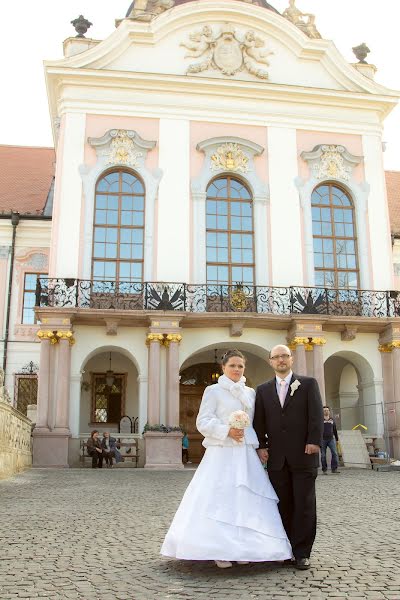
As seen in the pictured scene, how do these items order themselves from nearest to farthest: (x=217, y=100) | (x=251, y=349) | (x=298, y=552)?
1. (x=298, y=552)
2. (x=251, y=349)
3. (x=217, y=100)

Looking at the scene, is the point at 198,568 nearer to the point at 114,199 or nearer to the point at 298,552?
the point at 298,552

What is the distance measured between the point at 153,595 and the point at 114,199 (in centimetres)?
1714

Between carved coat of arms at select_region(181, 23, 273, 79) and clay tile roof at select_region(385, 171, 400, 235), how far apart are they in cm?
837

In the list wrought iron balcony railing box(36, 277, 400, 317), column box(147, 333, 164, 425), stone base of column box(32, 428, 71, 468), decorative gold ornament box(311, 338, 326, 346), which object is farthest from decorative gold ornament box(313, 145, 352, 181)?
stone base of column box(32, 428, 71, 468)

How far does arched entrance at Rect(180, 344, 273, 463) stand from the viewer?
20891 mm

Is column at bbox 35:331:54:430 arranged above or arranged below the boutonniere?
above

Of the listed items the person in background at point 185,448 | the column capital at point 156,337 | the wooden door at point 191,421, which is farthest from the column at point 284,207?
the person in background at point 185,448

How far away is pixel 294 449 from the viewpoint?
4980 mm

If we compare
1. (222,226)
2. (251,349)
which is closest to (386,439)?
(251,349)

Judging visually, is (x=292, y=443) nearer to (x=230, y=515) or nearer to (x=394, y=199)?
(x=230, y=515)

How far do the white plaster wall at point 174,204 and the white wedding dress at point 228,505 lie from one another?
47.8ft

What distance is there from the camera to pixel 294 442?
16.4 feet

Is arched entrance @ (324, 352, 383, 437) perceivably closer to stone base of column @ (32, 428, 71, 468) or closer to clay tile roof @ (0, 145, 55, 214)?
stone base of column @ (32, 428, 71, 468)

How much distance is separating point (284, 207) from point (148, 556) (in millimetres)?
16541
